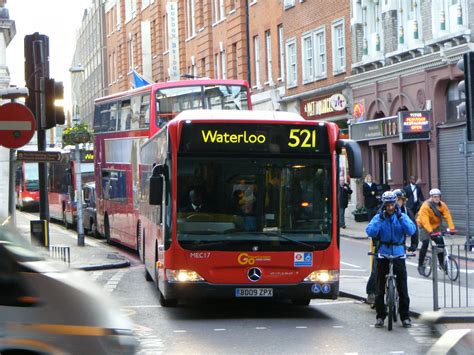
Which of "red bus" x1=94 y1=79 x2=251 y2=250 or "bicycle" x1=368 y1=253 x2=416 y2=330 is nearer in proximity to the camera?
"bicycle" x1=368 y1=253 x2=416 y2=330

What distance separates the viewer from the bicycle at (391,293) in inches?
552

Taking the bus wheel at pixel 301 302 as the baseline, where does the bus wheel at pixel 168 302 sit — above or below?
above

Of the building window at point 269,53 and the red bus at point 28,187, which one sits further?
the red bus at point 28,187

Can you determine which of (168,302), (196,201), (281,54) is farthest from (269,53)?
(196,201)

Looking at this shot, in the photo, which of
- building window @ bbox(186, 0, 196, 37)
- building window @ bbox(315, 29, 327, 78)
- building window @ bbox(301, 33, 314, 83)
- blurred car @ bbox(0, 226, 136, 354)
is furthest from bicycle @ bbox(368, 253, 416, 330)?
building window @ bbox(186, 0, 196, 37)

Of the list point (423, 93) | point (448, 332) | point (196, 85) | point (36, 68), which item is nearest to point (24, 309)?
point (448, 332)

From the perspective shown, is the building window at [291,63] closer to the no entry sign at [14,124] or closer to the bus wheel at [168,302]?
the bus wheel at [168,302]

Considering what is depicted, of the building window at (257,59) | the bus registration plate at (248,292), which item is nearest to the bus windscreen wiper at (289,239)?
the bus registration plate at (248,292)

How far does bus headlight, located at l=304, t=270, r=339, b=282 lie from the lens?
49.9ft

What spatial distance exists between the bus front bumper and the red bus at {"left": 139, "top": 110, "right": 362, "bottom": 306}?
0.01 metres

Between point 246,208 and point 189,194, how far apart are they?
78 cm

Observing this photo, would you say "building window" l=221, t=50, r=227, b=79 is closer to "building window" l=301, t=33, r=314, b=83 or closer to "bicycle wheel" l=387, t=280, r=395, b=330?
"building window" l=301, t=33, r=314, b=83

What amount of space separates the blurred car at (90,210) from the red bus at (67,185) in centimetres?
146

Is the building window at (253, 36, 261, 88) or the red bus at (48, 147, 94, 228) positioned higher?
the building window at (253, 36, 261, 88)
